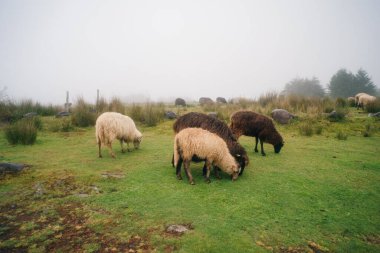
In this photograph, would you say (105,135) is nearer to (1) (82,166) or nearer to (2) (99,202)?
(1) (82,166)

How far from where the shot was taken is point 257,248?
3.59 meters

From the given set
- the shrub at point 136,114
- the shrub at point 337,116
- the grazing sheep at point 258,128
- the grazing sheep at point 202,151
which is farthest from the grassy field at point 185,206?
the shrub at point 136,114

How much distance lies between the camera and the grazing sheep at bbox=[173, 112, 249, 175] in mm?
6562

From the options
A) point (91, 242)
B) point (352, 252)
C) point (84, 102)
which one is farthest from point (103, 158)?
point (84, 102)

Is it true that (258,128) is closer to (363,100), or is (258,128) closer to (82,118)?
(82,118)

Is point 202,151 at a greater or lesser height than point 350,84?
lesser

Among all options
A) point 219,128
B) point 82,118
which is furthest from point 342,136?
point 82,118

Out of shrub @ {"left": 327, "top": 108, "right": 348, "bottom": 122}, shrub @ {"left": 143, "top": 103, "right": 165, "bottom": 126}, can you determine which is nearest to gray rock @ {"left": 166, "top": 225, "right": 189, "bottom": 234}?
shrub @ {"left": 143, "top": 103, "right": 165, "bottom": 126}

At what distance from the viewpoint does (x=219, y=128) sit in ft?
22.9

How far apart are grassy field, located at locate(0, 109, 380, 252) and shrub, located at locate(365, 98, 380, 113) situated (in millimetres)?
9660

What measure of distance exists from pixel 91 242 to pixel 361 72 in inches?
2295

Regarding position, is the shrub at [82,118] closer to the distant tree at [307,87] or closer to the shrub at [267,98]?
the shrub at [267,98]

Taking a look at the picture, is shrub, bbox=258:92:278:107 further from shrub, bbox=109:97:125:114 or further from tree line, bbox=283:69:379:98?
tree line, bbox=283:69:379:98

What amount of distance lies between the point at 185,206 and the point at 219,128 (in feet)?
9.33
